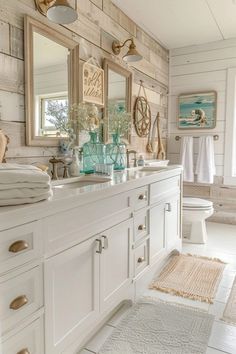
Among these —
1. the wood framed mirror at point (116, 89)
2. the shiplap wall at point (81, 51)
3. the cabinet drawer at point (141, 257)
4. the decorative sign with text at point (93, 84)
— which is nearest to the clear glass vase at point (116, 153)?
the wood framed mirror at point (116, 89)

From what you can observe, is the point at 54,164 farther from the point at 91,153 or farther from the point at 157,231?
the point at 157,231

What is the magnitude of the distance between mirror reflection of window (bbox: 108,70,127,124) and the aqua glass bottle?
0.56 meters

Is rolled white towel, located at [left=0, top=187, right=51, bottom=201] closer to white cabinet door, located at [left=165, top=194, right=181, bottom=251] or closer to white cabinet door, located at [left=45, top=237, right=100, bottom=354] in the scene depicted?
white cabinet door, located at [left=45, top=237, right=100, bottom=354]

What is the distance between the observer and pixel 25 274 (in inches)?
40.5

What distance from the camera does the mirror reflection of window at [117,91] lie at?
2596mm

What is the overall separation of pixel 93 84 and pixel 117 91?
445mm

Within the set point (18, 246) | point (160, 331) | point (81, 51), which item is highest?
point (81, 51)

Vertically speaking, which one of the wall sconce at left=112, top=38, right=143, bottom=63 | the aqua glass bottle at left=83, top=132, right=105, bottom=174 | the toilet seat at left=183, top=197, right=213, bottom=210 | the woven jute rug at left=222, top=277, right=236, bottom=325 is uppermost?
the wall sconce at left=112, top=38, right=143, bottom=63

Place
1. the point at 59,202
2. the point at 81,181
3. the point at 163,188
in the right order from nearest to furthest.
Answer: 1. the point at 59,202
2. the point at 81,181
3. the point at 163,188

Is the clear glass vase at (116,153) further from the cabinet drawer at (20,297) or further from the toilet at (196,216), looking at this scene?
the cabinet drawer at (20,297)

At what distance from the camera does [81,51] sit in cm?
217

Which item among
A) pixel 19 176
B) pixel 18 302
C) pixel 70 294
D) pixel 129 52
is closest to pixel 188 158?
pixel 129 52

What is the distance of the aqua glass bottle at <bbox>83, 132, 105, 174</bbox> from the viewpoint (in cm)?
215

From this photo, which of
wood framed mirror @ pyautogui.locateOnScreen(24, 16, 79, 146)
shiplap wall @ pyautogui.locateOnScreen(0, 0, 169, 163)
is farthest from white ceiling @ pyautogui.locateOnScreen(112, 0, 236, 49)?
wood framed mirror @ pyautogui.locateOnScreen(24, 16, 79, 146)
